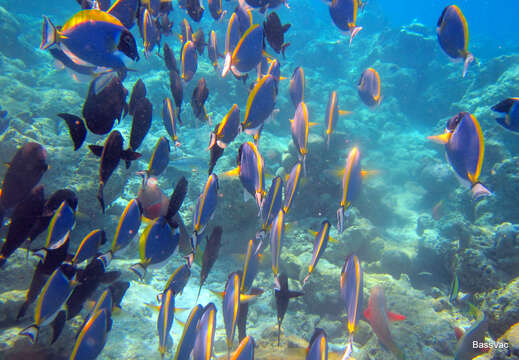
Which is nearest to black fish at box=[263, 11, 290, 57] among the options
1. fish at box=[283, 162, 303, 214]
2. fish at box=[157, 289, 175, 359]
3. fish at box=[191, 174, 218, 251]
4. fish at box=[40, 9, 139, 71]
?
fish at box=[283, 162, 303, 214]

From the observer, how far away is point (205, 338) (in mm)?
1727

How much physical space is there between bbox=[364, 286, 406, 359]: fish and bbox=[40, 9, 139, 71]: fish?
4.19 meters

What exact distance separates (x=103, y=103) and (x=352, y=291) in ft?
7.16

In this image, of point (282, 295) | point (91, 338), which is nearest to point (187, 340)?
point (91, 338)

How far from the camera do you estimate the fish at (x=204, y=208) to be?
212 centimetres

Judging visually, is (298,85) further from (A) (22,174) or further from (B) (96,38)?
(A) (22,174)

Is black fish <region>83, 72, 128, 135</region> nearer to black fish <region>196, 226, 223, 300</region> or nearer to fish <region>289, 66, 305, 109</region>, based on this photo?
black fish <region>196, 226, 223, 300</region>

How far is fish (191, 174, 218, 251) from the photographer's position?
6.96 ft

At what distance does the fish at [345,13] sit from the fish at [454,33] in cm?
77

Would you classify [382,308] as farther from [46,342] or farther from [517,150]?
[517,150]

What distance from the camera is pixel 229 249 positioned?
5.67m

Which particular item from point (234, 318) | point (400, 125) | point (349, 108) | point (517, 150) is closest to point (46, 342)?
point (234, 318)

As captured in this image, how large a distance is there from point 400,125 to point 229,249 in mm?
13010

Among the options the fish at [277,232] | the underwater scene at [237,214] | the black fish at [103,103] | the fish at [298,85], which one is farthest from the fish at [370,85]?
the black fish at [103,103]
